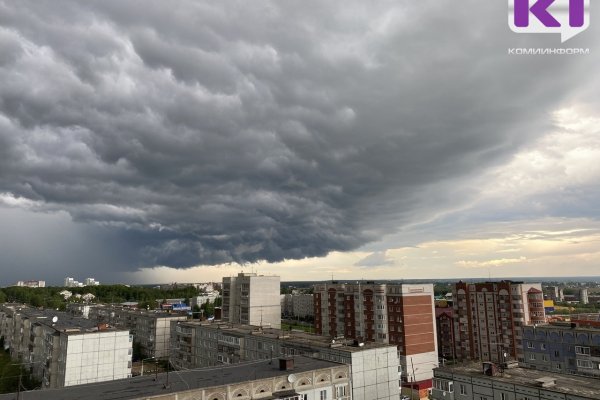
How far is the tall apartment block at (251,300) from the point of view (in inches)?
5251

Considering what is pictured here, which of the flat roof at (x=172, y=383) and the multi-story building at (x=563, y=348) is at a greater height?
the flat roof at (x=172, y=383)

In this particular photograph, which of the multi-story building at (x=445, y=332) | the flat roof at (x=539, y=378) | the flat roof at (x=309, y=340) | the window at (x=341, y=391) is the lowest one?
the multi-story building at (x=445, y=332)

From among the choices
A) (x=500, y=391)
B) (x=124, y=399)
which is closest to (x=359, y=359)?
(x=500, y=391)

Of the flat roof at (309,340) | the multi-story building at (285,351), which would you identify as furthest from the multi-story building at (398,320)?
the multi-story building at (285,351)

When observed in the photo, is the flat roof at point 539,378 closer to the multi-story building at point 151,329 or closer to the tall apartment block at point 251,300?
the multi-story building at point 151,329

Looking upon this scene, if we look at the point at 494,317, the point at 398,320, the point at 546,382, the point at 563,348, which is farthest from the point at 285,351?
the point at 494,317

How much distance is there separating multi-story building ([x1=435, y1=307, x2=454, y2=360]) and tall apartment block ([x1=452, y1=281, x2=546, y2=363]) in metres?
4.36

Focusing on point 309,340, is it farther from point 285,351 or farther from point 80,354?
point 80,354

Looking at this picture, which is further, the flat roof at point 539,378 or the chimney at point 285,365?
the chimney at point 285,365

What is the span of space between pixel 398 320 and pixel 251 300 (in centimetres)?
5351

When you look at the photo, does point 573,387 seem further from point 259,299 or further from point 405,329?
point 259,299

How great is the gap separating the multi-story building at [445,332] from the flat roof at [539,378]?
220ft

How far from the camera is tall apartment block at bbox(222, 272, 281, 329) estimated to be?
13338cm

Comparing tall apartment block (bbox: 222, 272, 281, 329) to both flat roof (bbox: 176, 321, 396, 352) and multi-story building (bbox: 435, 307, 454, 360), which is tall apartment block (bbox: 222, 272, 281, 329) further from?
multi-story building (bbox: 435, 307, 454, 360)
